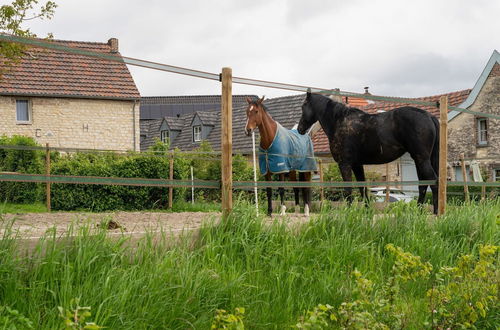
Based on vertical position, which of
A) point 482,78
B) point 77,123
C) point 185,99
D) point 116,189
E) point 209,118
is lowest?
point 116,189

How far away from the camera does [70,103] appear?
28.3 meters

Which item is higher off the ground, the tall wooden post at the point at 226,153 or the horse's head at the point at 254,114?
the horse's head at the point at 254,114

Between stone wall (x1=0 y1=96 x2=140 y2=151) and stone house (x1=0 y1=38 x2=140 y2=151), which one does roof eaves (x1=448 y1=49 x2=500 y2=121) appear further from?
stone house (x1=0 y1=38 x2=140 y2=151)

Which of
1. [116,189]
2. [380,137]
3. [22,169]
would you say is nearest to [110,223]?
[380,137]

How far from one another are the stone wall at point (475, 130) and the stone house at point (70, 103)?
46.1 ft

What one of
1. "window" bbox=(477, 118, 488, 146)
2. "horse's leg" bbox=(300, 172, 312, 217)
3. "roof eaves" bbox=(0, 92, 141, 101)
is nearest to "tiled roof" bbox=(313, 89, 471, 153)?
"window" bbox=(477, 118, 488, 146)

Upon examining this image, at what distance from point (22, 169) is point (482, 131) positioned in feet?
63.9

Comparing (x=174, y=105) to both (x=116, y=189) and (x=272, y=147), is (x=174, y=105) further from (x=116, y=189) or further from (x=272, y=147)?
(x=272, y=147)

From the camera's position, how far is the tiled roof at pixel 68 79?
27703 millimetres

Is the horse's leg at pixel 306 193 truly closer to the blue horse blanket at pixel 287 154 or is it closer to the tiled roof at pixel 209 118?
the blue horse blanket at pixel 287 154

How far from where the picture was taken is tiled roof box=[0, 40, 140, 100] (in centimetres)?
2770

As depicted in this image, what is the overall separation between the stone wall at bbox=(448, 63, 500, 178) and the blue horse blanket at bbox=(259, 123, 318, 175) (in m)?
20.5

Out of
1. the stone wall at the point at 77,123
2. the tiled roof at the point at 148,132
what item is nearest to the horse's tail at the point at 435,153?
the stone wall at the point at 77,123

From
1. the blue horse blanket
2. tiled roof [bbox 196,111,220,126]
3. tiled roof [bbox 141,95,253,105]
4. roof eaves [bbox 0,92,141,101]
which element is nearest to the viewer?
the blue horse blanket
